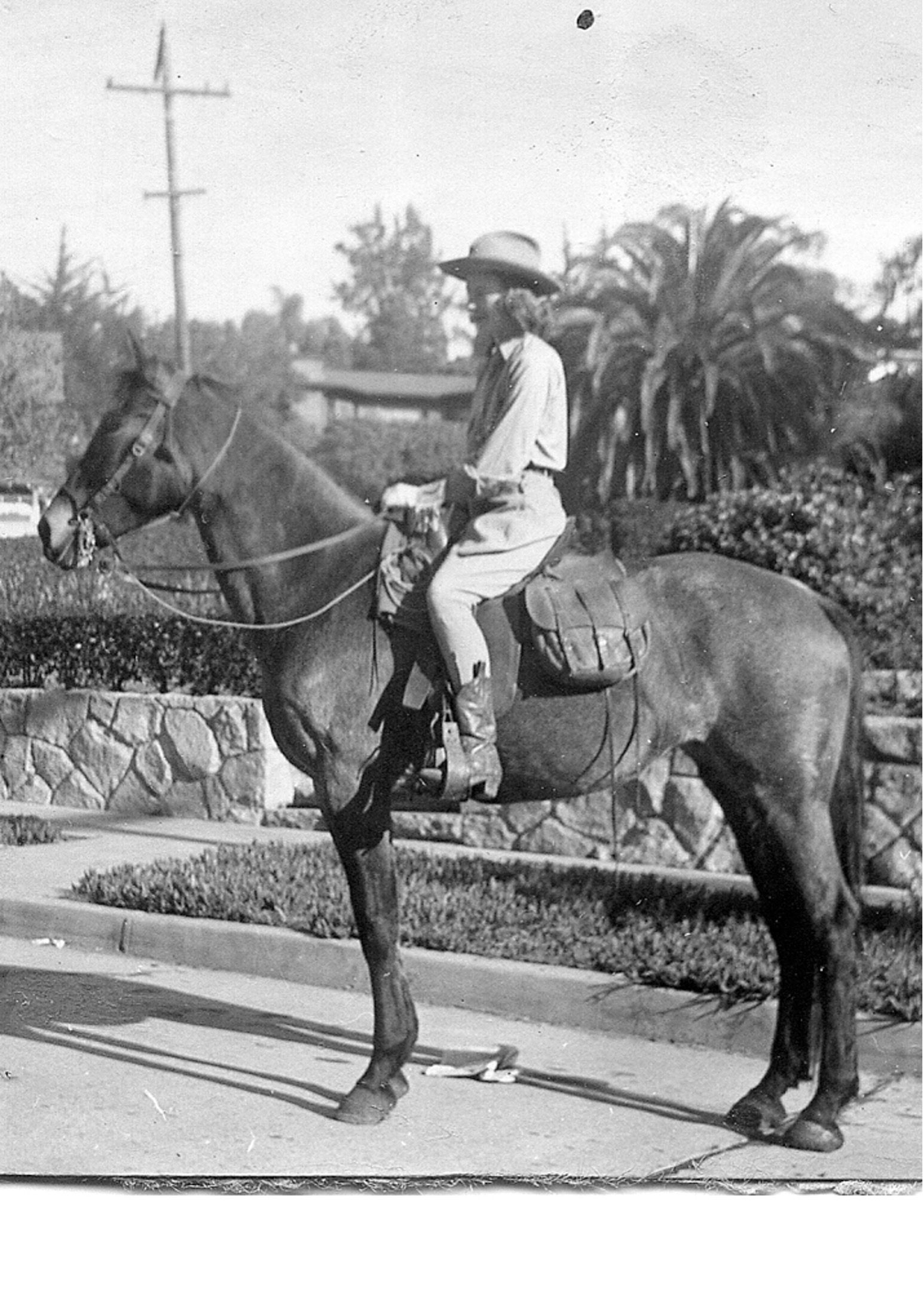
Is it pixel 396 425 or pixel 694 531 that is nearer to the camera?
pixel 396 425

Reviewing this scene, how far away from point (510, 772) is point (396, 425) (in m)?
1.28

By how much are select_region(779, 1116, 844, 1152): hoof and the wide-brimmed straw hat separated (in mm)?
2983

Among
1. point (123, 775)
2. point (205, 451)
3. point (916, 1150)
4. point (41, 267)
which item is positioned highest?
point (41, 267)

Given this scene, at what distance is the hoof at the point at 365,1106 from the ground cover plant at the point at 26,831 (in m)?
1.39

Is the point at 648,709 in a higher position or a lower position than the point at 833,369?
lower

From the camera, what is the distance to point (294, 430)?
20.1 feet

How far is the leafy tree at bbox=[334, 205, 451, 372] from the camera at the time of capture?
5.95m

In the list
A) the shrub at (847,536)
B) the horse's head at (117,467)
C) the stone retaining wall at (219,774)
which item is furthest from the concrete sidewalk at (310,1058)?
the shrub at (847,536)

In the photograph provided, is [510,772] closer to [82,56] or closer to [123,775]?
[123,775]

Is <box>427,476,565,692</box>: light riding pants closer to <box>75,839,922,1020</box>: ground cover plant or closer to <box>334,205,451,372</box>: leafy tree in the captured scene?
<box>334,205,451,372</box>: leafy tree

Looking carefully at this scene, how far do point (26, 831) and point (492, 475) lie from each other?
6.89 feet

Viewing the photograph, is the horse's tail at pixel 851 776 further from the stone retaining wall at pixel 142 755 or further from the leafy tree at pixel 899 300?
the stone retaining wall at pixel 142 755

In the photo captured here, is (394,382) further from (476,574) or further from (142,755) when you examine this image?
(142,755)

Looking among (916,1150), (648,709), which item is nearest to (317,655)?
(648,709)
